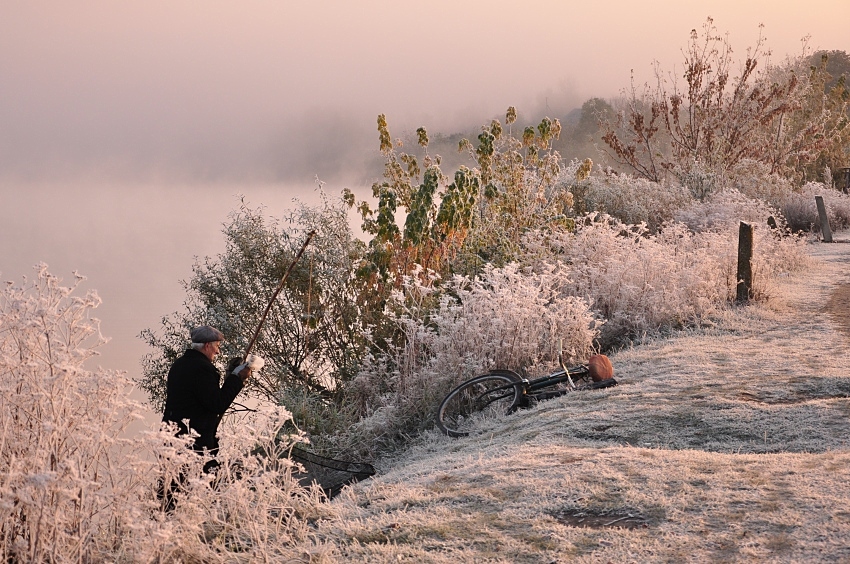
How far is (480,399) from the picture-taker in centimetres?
821

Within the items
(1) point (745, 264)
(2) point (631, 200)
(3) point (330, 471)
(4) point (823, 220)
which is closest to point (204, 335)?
(3) point (330, 471)

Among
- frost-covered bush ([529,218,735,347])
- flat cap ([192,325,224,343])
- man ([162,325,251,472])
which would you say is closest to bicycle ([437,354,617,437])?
frost-covered bush ([529,218,735,347])

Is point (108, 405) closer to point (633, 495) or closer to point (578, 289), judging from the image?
point (633, 495)

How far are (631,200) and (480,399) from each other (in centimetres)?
1313

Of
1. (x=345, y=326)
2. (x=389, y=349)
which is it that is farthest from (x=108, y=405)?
(x=345, y=326)

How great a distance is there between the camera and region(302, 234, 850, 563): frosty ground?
4.25 meters

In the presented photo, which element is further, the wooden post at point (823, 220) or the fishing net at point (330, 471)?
the wooden post at point (823, 220)

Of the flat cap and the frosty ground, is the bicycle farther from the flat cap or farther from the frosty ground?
the flat cap

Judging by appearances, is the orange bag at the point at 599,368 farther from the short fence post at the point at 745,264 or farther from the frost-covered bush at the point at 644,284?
the short fence post at the point at 745,264

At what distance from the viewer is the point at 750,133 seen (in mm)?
25625

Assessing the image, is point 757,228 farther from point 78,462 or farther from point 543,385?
point 78,462

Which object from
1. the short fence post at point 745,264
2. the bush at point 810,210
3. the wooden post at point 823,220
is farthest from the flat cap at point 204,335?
the bush at point 810,210

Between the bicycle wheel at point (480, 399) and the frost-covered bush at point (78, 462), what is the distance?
361 cm

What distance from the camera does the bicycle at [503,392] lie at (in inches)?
312
